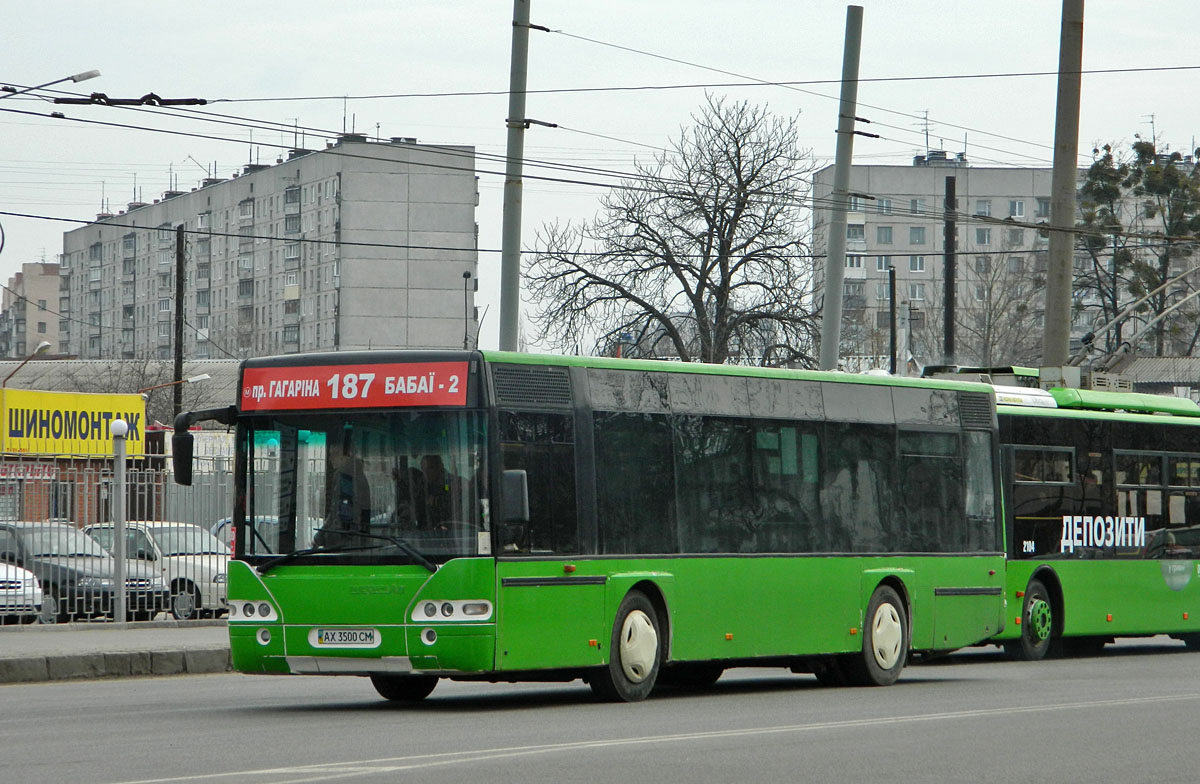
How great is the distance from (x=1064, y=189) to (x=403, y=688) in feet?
54.6

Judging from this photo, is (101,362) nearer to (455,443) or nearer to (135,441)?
(135,441)

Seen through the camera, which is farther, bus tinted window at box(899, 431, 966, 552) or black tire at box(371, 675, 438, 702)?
bus tinted window at box(899, 431, 966, 552)

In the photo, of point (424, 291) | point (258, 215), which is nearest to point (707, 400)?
point (424, 291)

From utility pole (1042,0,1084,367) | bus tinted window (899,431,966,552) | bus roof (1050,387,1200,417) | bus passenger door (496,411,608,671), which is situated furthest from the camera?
utility pole (1042,0,1084,367)

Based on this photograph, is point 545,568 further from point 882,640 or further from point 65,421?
point 65,421

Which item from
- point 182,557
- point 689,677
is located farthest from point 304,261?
point 689,677

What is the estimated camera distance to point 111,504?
23359mm

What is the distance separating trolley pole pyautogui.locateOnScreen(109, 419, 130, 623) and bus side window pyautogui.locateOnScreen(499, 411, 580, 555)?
35.5ft

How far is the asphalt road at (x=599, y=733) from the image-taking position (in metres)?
9.32

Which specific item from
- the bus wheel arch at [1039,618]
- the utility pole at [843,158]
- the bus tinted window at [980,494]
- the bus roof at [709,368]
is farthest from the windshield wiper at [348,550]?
the utility pole at [843,158]

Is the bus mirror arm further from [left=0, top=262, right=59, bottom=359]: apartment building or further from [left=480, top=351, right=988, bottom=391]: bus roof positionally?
[left=0, top=262, right=59, bottom=359]: apartment building

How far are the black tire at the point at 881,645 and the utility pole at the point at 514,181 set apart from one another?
5708mm

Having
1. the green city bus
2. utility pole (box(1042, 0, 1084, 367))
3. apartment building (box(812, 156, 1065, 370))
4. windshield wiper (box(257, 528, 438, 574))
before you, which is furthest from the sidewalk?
apartment building (box(812, 156, 1065, 370))

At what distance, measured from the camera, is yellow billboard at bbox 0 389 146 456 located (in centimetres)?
3238
